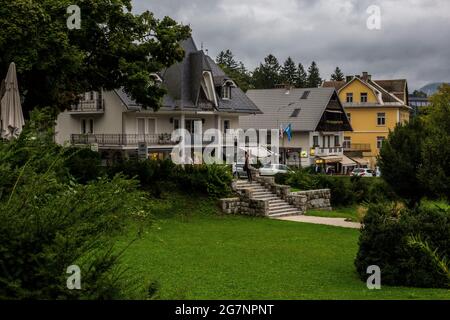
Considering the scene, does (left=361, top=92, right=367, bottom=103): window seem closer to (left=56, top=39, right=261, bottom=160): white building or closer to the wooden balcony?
(left=56, top=39, right=261, bottom=160): white building

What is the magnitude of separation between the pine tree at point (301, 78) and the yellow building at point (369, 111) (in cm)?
4654

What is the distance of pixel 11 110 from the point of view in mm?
20812

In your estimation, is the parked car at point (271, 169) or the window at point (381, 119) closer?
the parked car at point (271, 169)

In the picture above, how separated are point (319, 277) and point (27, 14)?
14.4 meters

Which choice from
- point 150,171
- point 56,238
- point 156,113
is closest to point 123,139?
point 156,113

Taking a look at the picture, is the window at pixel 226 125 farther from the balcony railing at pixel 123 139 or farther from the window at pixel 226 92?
the balcony railing at pixel 123 139

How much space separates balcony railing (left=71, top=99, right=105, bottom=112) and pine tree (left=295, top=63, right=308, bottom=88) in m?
84.4

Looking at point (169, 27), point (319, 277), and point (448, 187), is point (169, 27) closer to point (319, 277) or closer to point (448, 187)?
point (448, 187)

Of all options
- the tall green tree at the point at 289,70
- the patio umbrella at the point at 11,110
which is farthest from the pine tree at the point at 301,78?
the patio umbrella at the point at 11,110

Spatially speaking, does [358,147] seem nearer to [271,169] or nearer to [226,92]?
[226,92]

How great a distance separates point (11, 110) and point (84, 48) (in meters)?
7.47

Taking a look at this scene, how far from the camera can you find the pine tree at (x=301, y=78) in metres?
129

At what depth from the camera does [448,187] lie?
20.3 m

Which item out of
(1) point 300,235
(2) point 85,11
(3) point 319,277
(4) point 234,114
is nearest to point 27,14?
(2) point 85,11
